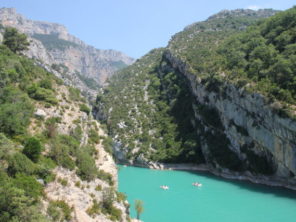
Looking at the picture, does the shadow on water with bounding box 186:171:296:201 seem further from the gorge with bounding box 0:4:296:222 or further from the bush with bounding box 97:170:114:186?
the bush with bounding box 97:170:114:186

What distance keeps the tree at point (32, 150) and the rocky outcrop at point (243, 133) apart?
29331 mm

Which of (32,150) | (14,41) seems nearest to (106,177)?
(32,150)

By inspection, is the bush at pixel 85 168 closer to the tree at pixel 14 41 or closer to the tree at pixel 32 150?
the tree at pixel 32 150

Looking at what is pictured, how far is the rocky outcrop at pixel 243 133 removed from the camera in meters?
36.3

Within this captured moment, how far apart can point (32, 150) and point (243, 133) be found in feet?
125

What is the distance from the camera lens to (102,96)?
298ft

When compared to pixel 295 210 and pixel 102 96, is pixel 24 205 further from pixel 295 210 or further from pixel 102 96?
pixel 102 96

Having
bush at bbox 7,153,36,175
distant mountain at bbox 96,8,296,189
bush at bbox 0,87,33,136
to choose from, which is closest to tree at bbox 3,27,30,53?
bush at bbox 0,87,33,136

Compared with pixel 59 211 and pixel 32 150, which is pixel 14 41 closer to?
pixel 32 150

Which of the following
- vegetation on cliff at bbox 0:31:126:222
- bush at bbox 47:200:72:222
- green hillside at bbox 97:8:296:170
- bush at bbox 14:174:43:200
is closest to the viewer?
vegetation on cliff at bbox 0:31:126:222

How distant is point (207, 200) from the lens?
3409 centimetres

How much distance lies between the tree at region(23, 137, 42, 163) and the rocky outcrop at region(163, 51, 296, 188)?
29.3 m

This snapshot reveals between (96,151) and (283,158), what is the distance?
25668mm

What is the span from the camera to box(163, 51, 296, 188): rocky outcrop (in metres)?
36.3
